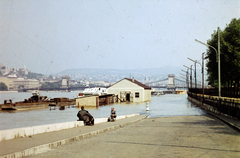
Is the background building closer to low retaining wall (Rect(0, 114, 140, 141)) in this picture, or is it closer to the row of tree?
the row of tree

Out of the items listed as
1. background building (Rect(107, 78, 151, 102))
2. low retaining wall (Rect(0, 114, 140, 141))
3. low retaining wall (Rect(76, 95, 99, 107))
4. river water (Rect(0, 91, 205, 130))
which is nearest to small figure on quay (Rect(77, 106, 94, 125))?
low retaining wall (Rect(0, 114, 140, 141))

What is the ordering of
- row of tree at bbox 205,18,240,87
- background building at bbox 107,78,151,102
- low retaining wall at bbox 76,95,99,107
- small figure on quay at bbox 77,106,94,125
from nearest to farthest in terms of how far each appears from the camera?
small figure on quay at bbox 77,106,94,125
row of tree at bbox 205,18,240,87
low retaining wall at bbox 76,95,99,107
background building at bbox 107,78,151,102

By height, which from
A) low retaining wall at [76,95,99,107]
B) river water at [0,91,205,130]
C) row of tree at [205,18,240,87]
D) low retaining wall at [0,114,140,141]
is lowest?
river water at [0,91,205,130]

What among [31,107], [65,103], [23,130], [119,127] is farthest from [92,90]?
[23,130]

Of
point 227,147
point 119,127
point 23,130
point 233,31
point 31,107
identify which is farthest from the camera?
point 31,107

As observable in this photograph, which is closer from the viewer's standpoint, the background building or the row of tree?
the row of tree

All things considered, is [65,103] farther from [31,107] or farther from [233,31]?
[233,31]

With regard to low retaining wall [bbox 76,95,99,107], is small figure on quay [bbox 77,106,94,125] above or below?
above

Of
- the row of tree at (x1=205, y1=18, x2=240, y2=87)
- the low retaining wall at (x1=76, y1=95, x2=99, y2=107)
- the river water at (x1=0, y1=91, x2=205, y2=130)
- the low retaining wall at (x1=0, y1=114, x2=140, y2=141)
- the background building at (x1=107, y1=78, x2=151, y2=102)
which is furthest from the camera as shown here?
the background building at (x1=107, y1=78, x2=151, y2=102)

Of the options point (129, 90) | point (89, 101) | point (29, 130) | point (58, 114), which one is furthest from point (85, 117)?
point (129, 90)

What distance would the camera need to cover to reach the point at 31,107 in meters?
78.4

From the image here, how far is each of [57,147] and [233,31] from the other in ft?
198

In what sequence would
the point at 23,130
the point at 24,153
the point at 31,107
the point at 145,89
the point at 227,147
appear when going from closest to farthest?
1. the point at 24,153
2. the point at 227,147
3. the point at 23,130
4. the point at 31,107
5. the point at 145,89

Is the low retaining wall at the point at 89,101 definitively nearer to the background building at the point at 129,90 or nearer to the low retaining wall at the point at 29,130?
the background building at the point at 129,90
